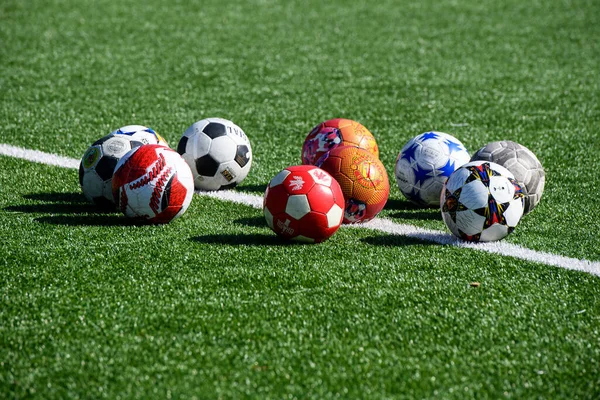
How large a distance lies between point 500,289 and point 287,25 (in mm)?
11298

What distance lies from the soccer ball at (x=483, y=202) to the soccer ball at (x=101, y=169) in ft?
9.35

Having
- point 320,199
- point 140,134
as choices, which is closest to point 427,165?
point 320,199

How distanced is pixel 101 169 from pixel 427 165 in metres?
2.89

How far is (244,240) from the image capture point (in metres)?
5.92

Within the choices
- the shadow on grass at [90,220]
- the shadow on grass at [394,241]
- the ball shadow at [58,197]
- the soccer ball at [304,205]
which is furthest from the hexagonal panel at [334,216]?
the ball shadow at [58,197]

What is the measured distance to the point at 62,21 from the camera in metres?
15.0

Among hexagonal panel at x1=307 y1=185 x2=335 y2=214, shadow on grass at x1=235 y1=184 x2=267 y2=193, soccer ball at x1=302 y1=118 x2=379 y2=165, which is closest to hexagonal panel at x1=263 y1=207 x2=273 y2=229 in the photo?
hexagonal panel at x1=307 y1=185 x2=335 y2=214

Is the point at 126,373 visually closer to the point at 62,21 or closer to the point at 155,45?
the point at 155,45

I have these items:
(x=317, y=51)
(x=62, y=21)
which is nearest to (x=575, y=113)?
(x=317, y=51)

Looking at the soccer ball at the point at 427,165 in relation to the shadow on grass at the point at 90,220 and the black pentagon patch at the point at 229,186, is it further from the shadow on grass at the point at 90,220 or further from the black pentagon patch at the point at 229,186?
the shadow on grass at the point at 90,220

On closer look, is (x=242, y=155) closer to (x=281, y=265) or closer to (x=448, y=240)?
(x=281, y=265)

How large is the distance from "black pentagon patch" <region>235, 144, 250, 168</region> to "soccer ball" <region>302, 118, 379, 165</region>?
1.87 feet

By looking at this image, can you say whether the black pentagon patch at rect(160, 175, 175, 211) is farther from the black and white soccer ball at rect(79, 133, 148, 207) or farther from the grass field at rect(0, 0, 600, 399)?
the black and white soccer ball at rect(79, 133, 148, 207)

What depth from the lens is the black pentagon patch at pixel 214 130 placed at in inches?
283
